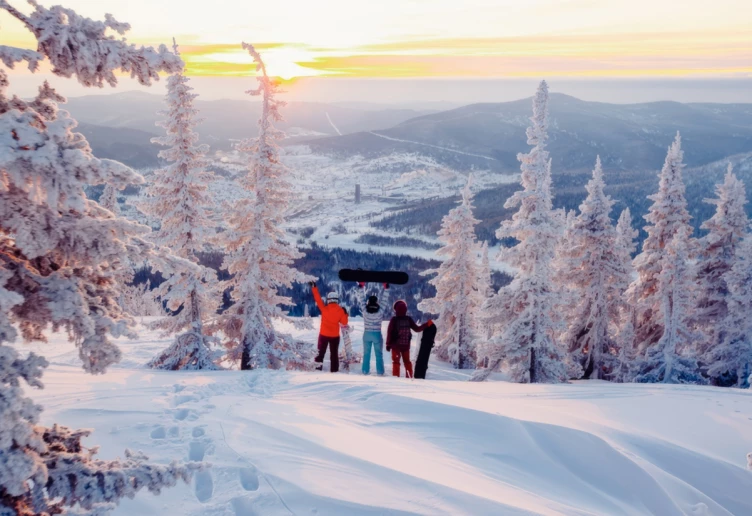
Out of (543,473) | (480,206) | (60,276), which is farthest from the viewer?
(480,206)

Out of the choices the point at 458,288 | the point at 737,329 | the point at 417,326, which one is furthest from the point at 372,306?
the point at 737,329

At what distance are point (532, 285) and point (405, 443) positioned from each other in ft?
40.6

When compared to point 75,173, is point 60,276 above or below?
below

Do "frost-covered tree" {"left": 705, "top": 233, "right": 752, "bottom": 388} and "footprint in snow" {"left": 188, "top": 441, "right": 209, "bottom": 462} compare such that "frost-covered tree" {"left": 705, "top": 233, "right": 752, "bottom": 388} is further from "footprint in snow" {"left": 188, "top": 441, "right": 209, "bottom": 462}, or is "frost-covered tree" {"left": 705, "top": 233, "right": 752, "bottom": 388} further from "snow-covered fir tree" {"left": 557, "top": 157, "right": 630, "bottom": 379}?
"footprint in snow" {"left": 188, "top": 441, "right": 209, "bottom": 462}

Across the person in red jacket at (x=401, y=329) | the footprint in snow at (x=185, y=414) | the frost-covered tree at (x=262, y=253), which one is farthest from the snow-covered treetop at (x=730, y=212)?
the footprint in snow at (x=185, y=414)

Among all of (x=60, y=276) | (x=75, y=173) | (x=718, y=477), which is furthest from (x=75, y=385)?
(x=718, y=477)

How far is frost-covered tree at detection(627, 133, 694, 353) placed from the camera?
22.9 m

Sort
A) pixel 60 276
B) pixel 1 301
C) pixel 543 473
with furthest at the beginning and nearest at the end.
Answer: pixel 543 473 < pixel 60 276 < pixel 1 301

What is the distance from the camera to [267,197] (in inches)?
650

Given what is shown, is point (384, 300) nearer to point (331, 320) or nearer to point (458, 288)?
point (331, 320)

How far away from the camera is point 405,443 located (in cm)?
777

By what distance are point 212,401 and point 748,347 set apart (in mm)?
23162

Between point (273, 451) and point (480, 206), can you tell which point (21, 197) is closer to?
point (273, 451)

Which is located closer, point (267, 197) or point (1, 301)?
point (1, 301)
